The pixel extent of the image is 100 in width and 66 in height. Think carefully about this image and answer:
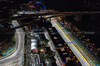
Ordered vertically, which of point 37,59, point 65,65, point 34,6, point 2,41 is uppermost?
point 34,6

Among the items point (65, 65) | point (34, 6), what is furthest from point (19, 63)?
point (34, 6)

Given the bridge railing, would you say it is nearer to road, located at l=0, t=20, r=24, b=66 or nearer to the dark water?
the dark water

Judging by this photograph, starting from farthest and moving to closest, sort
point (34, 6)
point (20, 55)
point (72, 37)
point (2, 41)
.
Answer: point (34, 6) → point (72, 37) → point (2, 41) → point (20, 55)

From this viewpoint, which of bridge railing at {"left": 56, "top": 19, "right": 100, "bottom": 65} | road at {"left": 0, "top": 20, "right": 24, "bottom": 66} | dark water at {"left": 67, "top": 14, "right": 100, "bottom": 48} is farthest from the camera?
dark water at {"left": 67, "top": 14, "right": 100, "bottom": 48}

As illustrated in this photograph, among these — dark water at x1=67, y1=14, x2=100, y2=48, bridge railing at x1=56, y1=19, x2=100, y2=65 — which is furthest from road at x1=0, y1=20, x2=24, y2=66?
dark water at x1=67, y1=14, x2=100, y2=48

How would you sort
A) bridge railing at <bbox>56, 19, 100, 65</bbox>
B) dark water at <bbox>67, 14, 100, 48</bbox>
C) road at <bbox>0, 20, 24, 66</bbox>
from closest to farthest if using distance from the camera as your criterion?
1. road at <bbox>0, 20, 24, 66</bbox>
2. bridge railing at <bbox>56, 19, 100, 65</bbox>
3. dark water at <bbox>67, 14, 100, 48</bbox>

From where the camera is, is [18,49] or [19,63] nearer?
[19,63]

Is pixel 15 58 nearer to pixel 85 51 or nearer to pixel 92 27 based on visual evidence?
pixel 85 51

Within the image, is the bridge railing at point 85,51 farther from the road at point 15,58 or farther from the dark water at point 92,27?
the road at point 15,58

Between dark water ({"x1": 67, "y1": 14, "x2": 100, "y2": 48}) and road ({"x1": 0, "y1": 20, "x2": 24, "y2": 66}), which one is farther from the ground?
dark water ({"x1": 67, "y1": 14, "x2": 100, "y2": 48})

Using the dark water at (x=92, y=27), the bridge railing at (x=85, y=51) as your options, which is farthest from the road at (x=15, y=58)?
the dark water at (x=92, y=27)

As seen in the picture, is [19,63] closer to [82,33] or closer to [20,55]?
[20,55]
